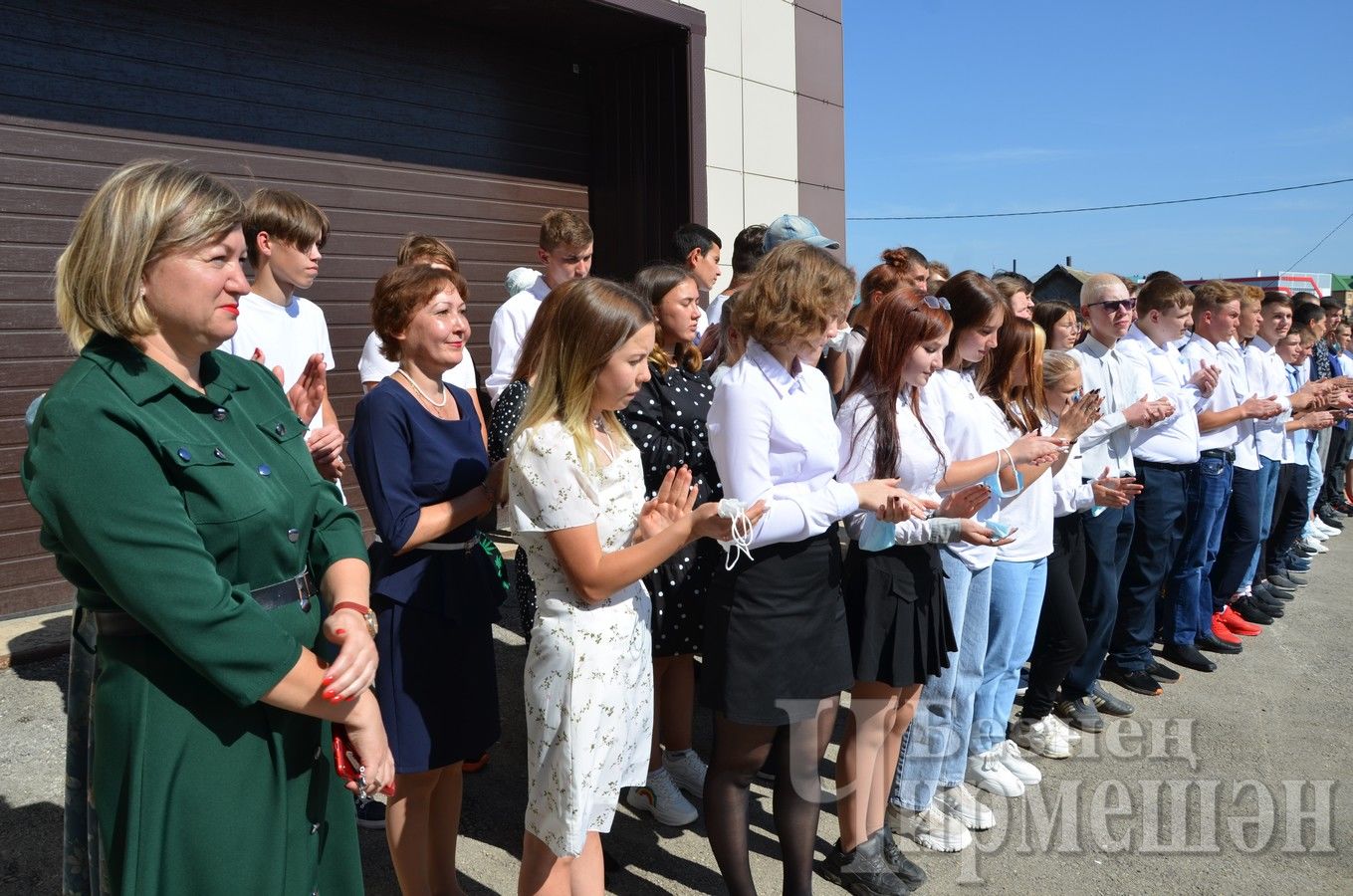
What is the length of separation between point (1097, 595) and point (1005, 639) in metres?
1.21

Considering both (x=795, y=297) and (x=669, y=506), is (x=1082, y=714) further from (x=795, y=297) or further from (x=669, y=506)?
(x=669, y=506)

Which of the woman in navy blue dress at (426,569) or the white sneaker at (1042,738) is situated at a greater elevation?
the woman in navy blue dress at (426,569)

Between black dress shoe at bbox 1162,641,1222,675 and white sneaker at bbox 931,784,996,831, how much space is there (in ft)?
8.71

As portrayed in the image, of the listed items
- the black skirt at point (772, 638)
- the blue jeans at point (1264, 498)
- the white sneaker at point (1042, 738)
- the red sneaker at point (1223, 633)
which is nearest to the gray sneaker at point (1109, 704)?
the white sneaker at point (1042, 738)

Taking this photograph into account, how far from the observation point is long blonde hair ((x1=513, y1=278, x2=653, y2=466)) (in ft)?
8.16

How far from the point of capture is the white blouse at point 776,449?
2.79m

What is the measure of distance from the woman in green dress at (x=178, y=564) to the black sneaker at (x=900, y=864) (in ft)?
7.13

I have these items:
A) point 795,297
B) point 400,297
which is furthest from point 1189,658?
point 400,297

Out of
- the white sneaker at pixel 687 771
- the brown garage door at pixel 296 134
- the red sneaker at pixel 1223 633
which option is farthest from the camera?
the red sneaker at pixel 1223 633

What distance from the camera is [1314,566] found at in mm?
8500

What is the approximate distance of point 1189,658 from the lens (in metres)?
5.79

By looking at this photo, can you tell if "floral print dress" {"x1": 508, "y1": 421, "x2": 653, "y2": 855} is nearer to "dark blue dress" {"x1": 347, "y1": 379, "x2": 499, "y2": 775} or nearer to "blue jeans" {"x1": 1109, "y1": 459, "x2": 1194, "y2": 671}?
"dark blue dress" {"x1": 347, "y1": 379, "x2": 499, "y2": 775}

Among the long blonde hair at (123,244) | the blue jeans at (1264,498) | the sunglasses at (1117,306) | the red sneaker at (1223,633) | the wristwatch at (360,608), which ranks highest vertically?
the sunglasses at (1117,306)

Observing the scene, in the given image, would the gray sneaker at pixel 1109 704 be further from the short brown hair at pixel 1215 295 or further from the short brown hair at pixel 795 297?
the short brown hair at pixel 795 297
